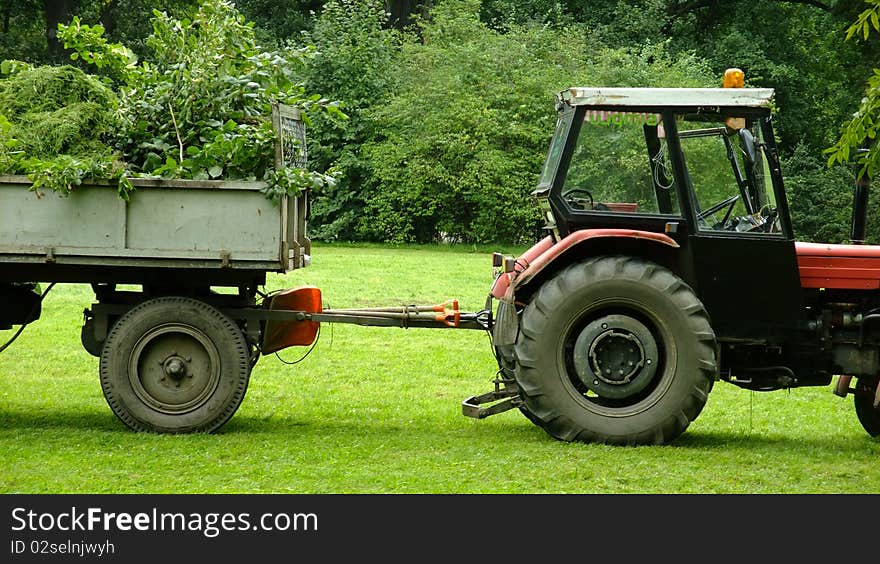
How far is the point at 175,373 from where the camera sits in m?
8.48

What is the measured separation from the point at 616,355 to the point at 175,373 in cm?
302

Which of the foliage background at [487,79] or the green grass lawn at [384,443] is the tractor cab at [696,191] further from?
the foliage background at [487,79]

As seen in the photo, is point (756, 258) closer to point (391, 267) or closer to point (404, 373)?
point (404, 373)

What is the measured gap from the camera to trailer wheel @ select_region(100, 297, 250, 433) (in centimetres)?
846

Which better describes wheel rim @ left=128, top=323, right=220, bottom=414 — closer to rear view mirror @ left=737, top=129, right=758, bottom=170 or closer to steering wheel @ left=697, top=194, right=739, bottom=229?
steering wheel @ left=697, top=194, right=739, bottom=229

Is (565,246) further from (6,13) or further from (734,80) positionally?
(6,13)

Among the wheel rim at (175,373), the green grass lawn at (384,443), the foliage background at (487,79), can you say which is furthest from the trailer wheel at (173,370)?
the foliage background at (487,79)

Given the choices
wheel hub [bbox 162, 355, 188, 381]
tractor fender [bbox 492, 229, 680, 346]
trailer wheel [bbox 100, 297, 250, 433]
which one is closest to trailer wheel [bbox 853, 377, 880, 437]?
tractor fender [bbox 492, 229, 680, 346]

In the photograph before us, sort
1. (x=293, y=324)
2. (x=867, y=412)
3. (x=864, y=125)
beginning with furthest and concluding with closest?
1. (x=867, y=412)
2. (x=293, y=324)
3. (x=864, y=125)

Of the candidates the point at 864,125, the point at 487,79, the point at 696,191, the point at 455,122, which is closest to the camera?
the point at 864,125

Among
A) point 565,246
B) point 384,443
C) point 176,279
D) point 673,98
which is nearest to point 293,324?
point 176,279

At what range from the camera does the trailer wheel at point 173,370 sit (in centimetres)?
846

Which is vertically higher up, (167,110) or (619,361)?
(167,110)

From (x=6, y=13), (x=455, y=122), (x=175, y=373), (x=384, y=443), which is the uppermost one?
(x=6, y=13)
